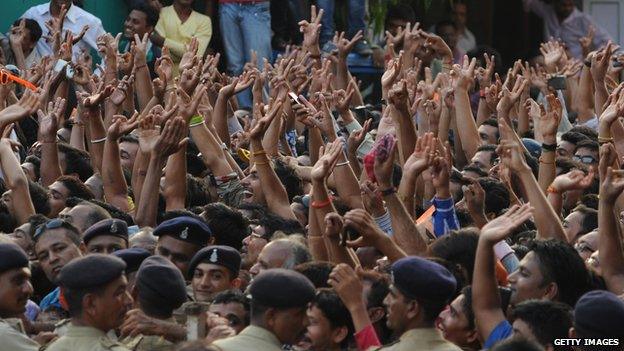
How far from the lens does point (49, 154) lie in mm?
10414

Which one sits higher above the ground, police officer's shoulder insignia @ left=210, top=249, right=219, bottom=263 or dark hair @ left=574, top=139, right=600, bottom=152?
police officer's shoulder insignia @ left=210, top=249, right=219, bottom=263

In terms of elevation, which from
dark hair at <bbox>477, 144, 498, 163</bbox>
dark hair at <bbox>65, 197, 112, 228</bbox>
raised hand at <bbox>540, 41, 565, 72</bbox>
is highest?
dark hair at <bbox>65, 197, 112, 228</bbox>

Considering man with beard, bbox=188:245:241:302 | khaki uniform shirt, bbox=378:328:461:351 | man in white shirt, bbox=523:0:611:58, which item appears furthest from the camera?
man in white shirt, bbox=523:0:611:58

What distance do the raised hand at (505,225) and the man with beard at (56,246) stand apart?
2.38m

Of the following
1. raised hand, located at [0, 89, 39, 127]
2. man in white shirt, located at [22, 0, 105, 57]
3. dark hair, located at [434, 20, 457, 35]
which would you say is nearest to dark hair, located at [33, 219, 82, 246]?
raised hand, located at [0, 89, 39, 127]

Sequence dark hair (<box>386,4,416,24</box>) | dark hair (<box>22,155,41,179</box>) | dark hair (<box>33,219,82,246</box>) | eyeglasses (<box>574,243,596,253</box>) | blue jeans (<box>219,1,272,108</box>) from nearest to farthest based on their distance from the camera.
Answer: eyeglasses (<box>574,243,596,253</box>) < dark hair (<box>33,219,82,246</box>) < dark hair (<box>22,155,41,179</box>) < blue jeans (<box>219,1,272,108</box>) < dark hair (<box>386,4,416,24</box>)

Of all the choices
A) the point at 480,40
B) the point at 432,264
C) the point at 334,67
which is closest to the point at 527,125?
the point at 334,67

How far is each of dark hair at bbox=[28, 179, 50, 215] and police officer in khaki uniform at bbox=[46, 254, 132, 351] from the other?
337cm

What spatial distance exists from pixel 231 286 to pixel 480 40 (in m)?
12.6

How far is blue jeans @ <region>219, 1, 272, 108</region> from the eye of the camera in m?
15.7

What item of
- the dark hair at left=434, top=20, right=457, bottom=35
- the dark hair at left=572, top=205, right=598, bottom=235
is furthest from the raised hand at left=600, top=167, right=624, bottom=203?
the dark hair at left=434, top=20, right=457, bottom=35

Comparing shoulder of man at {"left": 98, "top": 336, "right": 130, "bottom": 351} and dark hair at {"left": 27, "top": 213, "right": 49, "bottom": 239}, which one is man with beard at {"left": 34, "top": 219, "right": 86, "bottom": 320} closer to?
dark hair at {"left": 27, "top": 213, "right": 49, "bottom": 239}

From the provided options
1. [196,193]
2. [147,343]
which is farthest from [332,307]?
[196,193]

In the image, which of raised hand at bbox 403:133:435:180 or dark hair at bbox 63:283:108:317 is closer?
dark hair at bbox 63:283:108:317
